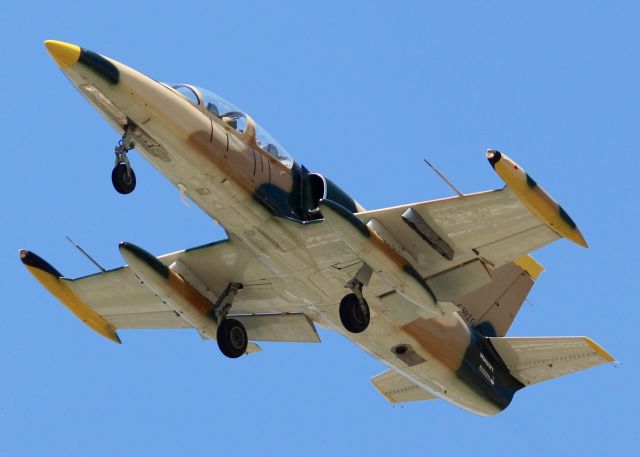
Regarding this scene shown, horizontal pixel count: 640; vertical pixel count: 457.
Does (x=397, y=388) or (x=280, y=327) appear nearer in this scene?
(x=280, y=327)

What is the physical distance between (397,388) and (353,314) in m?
5.41

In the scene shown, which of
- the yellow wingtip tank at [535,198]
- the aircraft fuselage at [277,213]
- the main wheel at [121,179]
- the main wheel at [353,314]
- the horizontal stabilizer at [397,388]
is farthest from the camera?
the horizontal stabilizer at [397,388]

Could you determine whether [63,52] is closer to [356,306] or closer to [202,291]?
[202,291]

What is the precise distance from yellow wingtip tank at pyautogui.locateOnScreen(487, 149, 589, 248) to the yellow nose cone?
7.29 m

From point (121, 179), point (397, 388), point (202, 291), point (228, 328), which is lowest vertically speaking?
point (397, 388)

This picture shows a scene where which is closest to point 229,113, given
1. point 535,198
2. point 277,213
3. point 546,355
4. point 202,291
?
point 277,213

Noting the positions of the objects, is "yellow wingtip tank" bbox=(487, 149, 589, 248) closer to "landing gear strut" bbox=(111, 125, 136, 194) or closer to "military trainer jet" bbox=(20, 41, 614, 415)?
"military trainer jet" bbox=(20, 41, 614, 415)

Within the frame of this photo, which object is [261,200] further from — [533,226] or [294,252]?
[533,226]

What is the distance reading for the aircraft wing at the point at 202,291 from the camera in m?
26.1

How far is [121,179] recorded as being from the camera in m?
22.8

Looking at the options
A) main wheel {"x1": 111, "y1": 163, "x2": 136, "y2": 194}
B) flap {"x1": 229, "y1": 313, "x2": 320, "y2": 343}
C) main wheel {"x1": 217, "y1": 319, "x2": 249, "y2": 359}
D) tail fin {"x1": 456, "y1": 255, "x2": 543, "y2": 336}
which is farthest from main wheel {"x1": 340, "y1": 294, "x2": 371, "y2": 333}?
main wheel {"x1": 111, "y1": 163, "x2": 136, "y2": 194}

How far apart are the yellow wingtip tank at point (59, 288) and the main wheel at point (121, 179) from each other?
221 inches

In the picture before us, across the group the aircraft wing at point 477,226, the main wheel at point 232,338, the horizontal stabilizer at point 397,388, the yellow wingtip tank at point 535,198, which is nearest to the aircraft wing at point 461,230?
the aircraft wing at point 477,226

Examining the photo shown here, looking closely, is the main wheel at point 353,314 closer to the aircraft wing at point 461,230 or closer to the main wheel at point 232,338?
the aircraft wing at point 461,230
